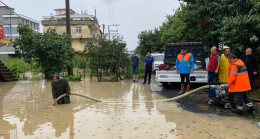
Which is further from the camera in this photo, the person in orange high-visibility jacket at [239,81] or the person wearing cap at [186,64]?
the person wearing cap at [186,64]

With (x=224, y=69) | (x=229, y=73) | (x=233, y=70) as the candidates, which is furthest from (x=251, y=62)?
(x=233, y=70)

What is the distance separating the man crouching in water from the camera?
6918mm

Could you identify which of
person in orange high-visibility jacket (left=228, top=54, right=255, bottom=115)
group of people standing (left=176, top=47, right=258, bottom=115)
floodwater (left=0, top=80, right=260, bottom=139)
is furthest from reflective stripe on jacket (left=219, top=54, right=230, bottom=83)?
floodwater (left=0, top=80, right=260, bottom=139)

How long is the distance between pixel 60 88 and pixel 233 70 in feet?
16.7

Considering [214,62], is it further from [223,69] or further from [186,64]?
[186,64]

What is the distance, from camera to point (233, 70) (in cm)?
540

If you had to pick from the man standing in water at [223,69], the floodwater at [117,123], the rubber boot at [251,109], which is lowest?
the floodwater at [117,123]

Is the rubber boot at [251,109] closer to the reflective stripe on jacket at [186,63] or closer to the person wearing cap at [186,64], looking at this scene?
the person wearing cap at [186,64]

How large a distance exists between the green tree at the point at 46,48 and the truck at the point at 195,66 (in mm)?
6444

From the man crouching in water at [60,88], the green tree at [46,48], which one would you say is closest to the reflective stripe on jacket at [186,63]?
the man crouching in water at [60,88]

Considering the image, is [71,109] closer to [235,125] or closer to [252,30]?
[235,125]

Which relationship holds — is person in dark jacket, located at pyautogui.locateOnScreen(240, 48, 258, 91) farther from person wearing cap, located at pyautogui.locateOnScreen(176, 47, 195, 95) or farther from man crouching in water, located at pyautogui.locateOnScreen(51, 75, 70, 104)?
man crouching in water, located at pyautogui.locateOnScreen(51, 75, 70, 104)

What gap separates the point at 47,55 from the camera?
43.5ft

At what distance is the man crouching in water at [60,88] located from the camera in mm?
6918
